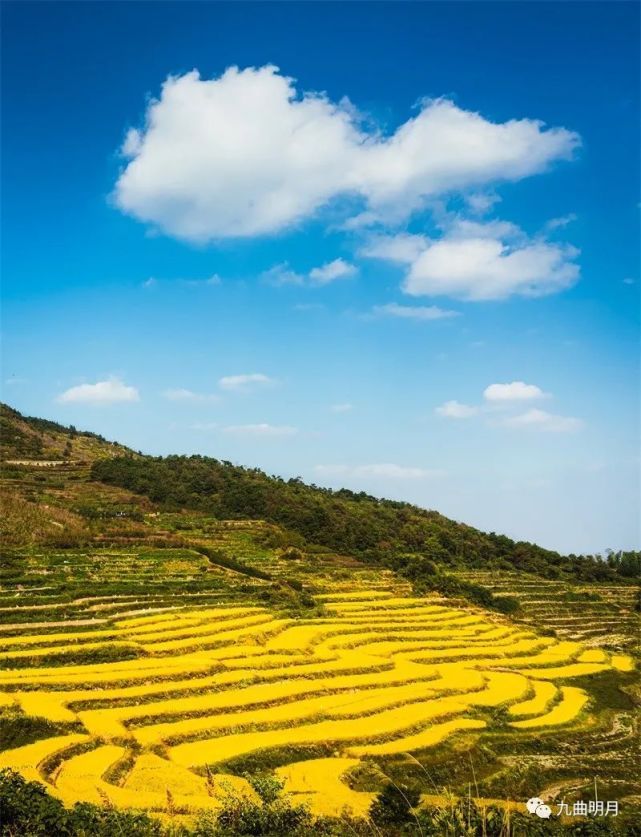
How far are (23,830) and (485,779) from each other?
600 inches

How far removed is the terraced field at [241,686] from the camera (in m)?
19.2

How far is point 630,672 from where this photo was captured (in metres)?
38.0

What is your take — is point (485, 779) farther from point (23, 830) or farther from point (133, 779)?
point (23, 830)

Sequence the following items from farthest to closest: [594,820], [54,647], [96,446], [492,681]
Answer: [96,446], [492,681], [54,647], [594,820]

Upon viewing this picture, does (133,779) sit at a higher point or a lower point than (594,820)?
lower

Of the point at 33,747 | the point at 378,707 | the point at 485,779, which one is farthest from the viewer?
the point at 378,707

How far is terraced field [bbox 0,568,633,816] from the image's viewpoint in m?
19.2

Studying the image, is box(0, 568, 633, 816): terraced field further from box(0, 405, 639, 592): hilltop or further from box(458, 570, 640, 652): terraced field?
box(0, 405, 639, 592): hilltop

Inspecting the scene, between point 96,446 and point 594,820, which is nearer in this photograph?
point 594,820

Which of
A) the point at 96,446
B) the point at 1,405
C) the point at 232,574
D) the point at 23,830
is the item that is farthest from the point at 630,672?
the point at 1,405

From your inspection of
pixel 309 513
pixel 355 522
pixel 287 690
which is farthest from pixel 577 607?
pixel 287 690

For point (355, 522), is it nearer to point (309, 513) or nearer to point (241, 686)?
point (309, 513)

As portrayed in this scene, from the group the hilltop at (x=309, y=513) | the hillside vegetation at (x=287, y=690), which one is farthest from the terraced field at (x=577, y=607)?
the hilltop at (x=309, y=513)

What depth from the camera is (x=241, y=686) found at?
88.8ft
